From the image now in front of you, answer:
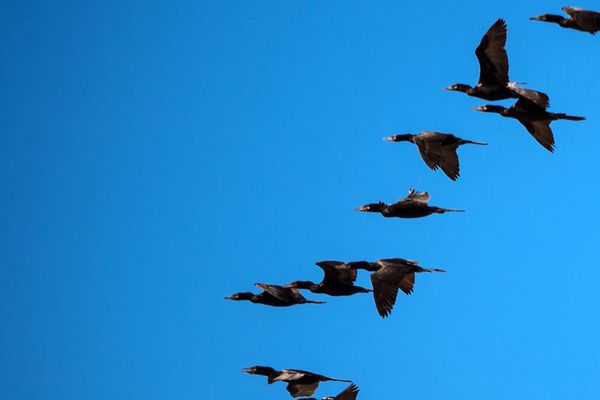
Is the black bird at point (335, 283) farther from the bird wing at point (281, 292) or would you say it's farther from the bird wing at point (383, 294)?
the bird wing at point (383, 294)

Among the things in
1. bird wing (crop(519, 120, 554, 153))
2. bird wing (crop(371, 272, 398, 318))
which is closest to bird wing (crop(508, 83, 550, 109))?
bird wing (crop(519, 120, 554, 153))

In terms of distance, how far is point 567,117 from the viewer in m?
49.0

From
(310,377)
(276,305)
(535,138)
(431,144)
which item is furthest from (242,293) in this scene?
(535,138)

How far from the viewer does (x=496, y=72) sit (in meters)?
50.6

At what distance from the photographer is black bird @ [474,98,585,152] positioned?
164 ft

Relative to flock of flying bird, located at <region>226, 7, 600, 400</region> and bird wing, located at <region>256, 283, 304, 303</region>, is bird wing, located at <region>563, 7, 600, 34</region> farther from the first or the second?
bird wing, located at <region>256, 283, 304, 303</region>

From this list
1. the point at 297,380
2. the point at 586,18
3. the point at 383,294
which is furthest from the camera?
the point at 297,380

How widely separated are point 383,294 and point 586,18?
11.7 meters

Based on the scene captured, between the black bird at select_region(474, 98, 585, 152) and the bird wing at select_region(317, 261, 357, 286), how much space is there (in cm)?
825

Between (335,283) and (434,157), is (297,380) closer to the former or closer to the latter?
(335,283)

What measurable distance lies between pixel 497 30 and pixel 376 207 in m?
8.12

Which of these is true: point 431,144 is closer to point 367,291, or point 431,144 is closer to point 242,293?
point 367,291

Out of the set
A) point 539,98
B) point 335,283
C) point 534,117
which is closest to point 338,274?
point 335,283

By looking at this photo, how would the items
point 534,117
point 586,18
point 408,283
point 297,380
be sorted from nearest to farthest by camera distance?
point 586,18, point 297,380, point 534,117, point 408,283
